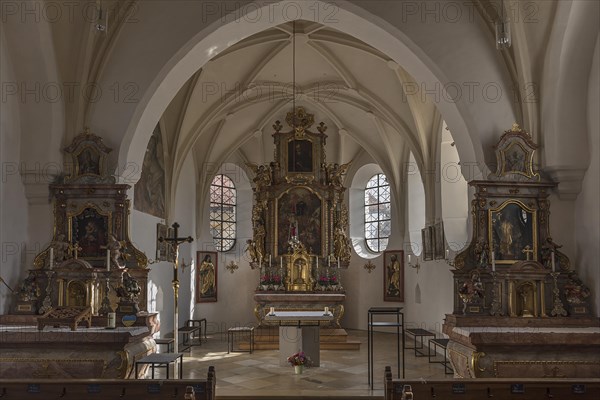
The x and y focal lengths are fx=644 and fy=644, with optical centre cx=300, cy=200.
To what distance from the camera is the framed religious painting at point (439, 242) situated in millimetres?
15477

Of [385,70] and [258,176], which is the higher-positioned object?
[385,70]

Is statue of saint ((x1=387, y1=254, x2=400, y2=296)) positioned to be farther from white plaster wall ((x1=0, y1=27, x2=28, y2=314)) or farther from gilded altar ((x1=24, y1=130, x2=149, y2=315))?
white plaster wall ((x1=0, y1=27, x2=28, y2=314))

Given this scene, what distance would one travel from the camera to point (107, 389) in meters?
5.92

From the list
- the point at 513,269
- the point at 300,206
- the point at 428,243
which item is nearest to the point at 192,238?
the point at 513,269

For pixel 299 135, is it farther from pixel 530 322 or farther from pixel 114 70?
pixel 530 322

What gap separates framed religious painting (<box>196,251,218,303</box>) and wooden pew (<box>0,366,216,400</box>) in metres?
14.5

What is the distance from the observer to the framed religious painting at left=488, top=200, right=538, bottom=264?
10.6m

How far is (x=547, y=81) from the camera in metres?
10.6

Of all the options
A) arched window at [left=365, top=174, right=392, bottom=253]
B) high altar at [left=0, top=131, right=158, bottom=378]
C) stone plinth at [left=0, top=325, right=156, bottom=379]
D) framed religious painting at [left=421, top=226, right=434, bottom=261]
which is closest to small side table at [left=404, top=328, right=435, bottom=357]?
framed religious painting at [left=421, top=226, right=434, bottom=261]

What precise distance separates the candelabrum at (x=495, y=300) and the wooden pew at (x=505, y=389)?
435 centimetres

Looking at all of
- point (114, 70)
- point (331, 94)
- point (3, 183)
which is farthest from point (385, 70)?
point (3, 183)

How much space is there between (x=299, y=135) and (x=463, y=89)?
8.88 m

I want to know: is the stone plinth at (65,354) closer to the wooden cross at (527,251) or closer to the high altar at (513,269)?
the high altar at (513,269)

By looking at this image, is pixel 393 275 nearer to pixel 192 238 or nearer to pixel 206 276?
pixel 206 276
